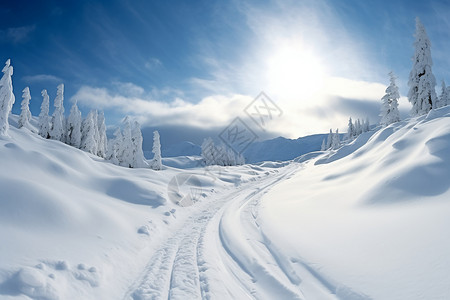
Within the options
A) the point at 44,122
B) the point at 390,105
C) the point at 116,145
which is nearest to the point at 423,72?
the point at 390,105

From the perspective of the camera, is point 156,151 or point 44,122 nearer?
point 156,151

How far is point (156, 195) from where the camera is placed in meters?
18.5

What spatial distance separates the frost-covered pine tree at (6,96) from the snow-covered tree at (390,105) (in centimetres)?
5740

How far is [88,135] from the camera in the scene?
53219mm

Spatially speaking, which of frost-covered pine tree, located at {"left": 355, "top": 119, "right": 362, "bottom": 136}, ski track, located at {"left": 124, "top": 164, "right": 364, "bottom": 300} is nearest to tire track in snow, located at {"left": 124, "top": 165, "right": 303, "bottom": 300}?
ski track, located at {"left": 124, "top": 164, "right": 364, "bottom": 300}

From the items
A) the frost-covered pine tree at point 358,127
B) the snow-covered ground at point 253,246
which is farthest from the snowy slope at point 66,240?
the frost-covered pine tree at point 358,127

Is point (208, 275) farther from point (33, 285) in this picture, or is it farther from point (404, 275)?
point (404, 275)

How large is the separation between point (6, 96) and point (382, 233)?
37.9m

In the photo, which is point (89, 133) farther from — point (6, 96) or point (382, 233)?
point (382, 233)

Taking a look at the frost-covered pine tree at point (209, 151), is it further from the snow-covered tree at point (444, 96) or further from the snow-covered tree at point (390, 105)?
the snow-covered tree at point (444, 96)

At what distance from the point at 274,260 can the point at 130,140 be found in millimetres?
39953

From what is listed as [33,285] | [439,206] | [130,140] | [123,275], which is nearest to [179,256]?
[123,275]

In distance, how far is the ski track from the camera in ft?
19.5

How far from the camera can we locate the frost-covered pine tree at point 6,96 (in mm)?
25469
